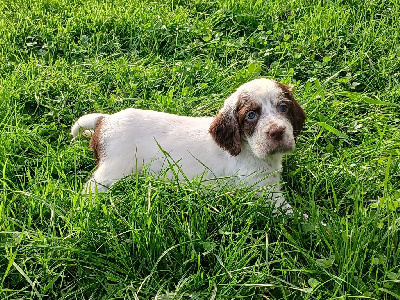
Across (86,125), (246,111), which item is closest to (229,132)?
(246,111)

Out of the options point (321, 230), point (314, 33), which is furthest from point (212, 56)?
point (321, 230)

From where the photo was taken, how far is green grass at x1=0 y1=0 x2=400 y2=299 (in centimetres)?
287

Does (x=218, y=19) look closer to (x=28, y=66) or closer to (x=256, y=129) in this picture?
(x=28, y=66)

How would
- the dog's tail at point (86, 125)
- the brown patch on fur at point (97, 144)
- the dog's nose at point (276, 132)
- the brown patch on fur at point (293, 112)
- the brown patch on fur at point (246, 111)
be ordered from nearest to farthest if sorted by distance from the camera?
the dog's nose at point (276, 132) < the brown patch on fur at point (246, 111) < the brown patch on fur at point (293, 112) < the brown patch on fur at point (97, 144) < the dog's tail at point (86, 125)

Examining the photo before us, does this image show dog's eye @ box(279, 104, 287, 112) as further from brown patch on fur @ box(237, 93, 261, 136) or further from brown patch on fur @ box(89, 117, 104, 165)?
brown patch on fur @ box(89, 117, 104, 165)

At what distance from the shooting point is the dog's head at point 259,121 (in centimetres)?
333

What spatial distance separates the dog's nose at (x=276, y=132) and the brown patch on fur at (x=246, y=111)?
6.4 inches

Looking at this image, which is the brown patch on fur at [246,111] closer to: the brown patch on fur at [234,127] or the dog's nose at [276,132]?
the brown patch on fur at [234,127]

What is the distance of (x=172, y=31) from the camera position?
233 inches

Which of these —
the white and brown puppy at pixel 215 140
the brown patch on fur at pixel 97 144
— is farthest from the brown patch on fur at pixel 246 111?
the brown patch on fur at pixel 97 144

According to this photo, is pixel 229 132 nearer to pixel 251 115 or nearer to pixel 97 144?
pixel 251 115

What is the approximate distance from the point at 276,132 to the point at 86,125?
1545 mm

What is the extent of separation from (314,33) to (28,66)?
294cm

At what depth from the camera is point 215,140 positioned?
11.7 feet
